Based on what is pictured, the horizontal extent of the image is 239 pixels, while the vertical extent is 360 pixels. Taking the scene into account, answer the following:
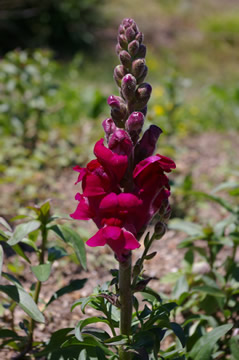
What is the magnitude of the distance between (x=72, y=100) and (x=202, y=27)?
6586mm

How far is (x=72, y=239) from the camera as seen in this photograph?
178cm

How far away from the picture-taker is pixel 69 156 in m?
4.04

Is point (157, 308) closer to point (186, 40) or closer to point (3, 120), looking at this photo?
point (3, 120)

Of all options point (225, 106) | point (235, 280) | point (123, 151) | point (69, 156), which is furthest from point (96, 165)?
point (225, 106)

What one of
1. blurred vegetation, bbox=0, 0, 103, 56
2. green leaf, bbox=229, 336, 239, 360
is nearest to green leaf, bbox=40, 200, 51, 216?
green leaf, bbox=229, 336, 239, 360

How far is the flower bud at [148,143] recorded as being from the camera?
141 centimetres

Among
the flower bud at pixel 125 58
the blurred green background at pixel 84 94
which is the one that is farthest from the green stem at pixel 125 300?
the blurred green background at pixel 84 94

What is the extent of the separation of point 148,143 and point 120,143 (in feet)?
0.39

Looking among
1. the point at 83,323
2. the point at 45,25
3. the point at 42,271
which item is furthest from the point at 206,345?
the point at 45,25

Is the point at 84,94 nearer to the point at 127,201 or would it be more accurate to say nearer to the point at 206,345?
the point at 206,345

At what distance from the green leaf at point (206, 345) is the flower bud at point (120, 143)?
77 centimetres

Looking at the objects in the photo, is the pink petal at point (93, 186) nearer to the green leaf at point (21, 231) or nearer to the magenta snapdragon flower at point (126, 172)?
the magenta snapdragon flower at point (126, 172)

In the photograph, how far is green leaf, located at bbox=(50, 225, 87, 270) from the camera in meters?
1.75

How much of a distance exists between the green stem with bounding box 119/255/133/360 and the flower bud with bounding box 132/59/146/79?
55 cm
